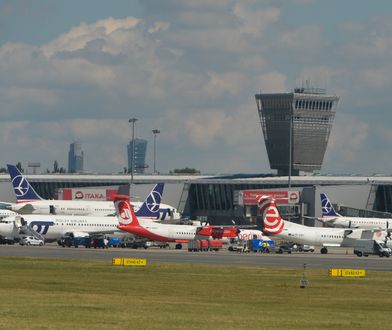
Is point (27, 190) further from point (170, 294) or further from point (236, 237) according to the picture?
point (170, 294)

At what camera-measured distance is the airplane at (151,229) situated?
139625 millimetres

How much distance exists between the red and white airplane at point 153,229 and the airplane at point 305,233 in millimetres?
7734

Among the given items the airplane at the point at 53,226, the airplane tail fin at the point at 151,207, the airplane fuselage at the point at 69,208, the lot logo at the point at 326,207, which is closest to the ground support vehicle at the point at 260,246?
the airplane at the point at 53,226

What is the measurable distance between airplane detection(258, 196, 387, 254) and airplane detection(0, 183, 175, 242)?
21.2 m

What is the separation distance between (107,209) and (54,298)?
454 feet

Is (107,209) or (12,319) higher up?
(107,209)

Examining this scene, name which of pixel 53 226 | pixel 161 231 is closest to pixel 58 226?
pixel 53 226

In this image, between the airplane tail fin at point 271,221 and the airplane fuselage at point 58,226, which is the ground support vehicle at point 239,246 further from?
the airplane fuselage at point 58,226

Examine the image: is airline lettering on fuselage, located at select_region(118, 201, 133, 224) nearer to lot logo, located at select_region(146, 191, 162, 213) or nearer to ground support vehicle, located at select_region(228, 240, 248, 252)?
ground support vehicle, located at select_region(228, 240, 248, 252)

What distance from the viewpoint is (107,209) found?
193500 mm

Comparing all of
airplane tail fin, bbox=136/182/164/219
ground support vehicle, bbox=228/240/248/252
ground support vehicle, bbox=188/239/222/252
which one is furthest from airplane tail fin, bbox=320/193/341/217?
ground support vehicle, bbox=188/239/222/252

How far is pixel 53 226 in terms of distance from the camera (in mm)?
143625

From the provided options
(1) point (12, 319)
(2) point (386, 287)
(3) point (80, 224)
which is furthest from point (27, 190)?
(1) point (12, 319)

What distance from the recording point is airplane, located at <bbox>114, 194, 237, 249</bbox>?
13962 centimetres
